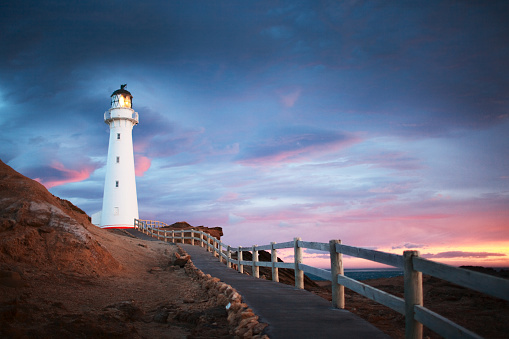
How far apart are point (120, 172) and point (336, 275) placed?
1452 inches

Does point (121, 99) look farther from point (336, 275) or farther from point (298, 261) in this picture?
point (336, 275)

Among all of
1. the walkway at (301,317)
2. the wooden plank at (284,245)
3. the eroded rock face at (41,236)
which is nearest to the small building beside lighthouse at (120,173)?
the eroded rock face at (41,236)

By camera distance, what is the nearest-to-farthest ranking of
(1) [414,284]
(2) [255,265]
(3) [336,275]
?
(1) [414,284], (3) [336,275], (2) [255,265]

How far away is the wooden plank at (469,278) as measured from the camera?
140 inches

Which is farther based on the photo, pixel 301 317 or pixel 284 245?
pixel 284 245

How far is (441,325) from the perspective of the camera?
4.31 meters

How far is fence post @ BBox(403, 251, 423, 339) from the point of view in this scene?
4926 mm

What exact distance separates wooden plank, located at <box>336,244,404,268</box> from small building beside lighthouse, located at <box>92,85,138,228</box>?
36.7 meters

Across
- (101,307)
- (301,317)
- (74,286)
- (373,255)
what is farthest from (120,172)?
(373,255)

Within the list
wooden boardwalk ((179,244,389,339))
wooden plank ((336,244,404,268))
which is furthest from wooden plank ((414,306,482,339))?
wooden boardwalk ((179,244,389,339))

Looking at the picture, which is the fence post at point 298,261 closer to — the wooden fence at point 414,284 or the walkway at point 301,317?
the walkway at point 301,317

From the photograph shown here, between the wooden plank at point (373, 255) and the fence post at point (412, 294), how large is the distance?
0.65 ft

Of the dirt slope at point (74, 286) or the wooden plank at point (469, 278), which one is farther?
the dirt slope at point (74, 286)

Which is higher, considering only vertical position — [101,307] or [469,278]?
[469,278]
